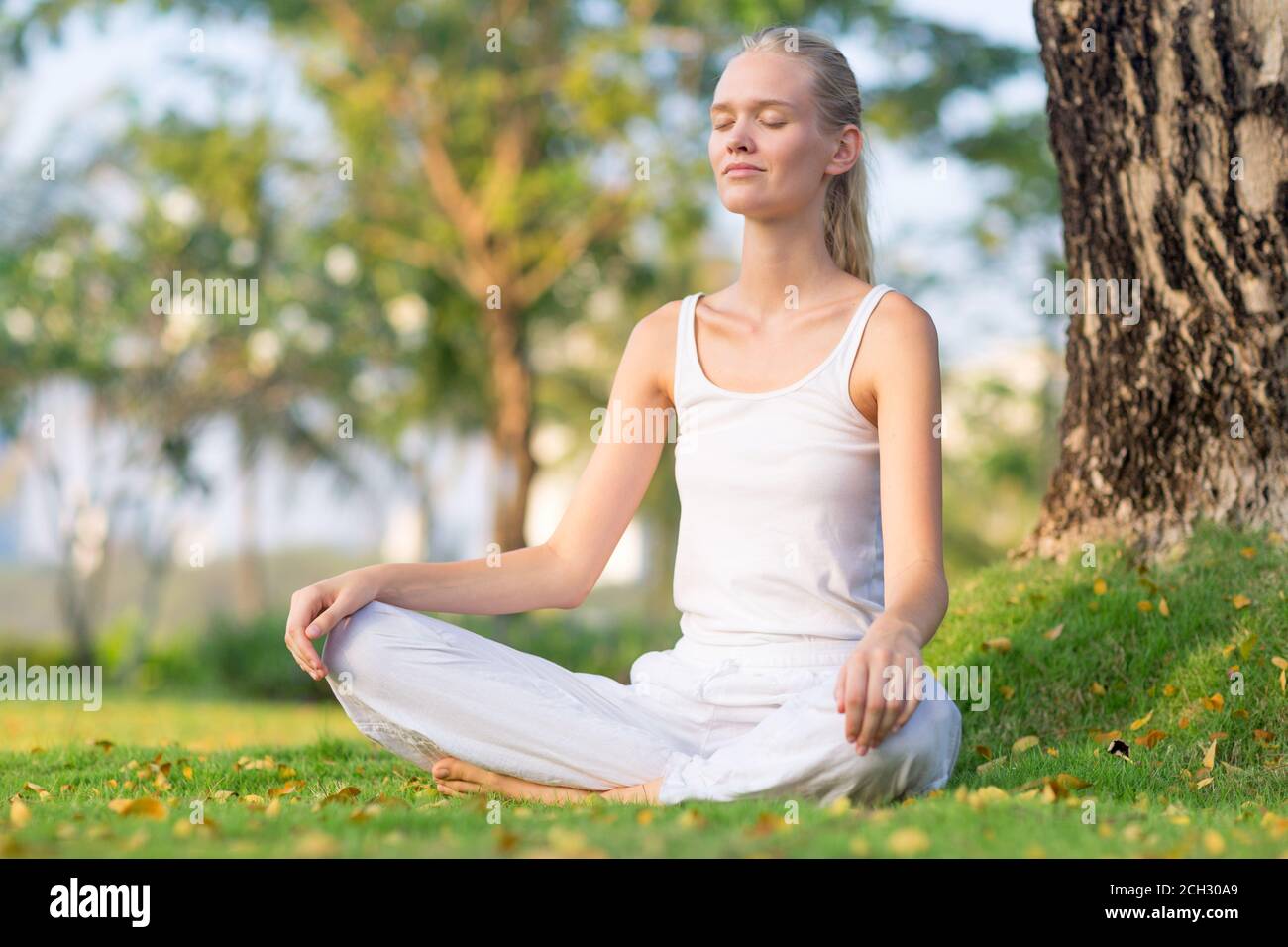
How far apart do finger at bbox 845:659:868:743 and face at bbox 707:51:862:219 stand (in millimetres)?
1269

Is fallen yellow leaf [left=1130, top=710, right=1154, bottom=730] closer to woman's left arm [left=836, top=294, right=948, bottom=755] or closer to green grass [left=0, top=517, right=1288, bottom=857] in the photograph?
green grass [left=0, top=517, right=1288, bottom=857]

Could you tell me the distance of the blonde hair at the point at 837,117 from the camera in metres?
3.62

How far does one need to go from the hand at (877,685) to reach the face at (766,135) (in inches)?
47.5

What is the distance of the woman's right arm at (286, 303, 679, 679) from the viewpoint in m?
3.67

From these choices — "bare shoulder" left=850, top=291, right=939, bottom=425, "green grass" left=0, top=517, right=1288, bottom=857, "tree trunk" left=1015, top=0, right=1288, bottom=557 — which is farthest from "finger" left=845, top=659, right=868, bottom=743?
"tree trunk" left=1015, top=0, right=1288, bottom=557

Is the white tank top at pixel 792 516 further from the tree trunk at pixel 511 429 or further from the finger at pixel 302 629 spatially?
the tree trunk at pixel 511 429

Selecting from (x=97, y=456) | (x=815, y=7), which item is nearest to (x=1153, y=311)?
(x=815, y=7)

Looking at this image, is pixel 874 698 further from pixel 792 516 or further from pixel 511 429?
pixel 511 429

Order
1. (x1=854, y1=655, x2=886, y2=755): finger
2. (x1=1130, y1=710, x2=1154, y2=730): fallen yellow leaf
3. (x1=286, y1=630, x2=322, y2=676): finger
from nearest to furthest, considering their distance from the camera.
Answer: (x1=854, y1=655, x2=886, y2=755): finger → (x1=286, y1=630, x2=322, y2=676): finger → (x1=1130, y1=710, x2=1154, y2=730): fallen yellow leaf

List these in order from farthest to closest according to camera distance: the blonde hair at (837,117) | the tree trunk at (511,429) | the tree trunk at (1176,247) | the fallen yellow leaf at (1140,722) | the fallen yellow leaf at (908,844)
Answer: the tree trunk at (511,429), the tree trunk at (1176,247), the fallen yellow leaf at (1140,722), the blonde hair at (837,117), the fallen yellow leaf at (908,844)

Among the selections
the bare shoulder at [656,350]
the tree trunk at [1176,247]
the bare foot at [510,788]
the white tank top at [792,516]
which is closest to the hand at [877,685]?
the white tank top at [792,516]
